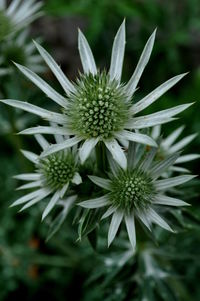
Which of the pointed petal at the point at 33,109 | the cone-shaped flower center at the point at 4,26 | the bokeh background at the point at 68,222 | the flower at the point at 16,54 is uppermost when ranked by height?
the cone-shaped flower center at the point at 4,26

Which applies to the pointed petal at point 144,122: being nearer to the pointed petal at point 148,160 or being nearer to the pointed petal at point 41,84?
the pointed petal at point 148,160

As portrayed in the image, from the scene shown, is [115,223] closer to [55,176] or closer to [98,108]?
[55,176]

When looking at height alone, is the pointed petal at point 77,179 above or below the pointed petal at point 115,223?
above

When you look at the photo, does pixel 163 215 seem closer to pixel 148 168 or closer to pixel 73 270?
pixel 148 168

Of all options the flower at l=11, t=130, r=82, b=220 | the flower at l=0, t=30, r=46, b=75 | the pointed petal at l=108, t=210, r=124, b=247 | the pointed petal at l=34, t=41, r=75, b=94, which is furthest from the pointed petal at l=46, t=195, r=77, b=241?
the flower at l=0, t=30, r=46, b=75

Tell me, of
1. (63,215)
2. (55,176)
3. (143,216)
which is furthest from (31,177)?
(143,216)

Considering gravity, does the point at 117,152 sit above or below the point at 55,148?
below

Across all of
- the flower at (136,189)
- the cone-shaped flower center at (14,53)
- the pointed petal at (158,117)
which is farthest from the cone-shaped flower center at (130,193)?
the cone-shaped flower center at (14,53)

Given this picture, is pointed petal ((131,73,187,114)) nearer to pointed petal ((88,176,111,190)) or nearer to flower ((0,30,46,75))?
pointed petal ((88,176,111,190))
